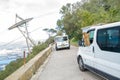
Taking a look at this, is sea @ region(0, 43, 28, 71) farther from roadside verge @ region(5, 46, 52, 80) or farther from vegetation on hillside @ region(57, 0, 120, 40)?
vegetation on hillside @ region(57, 0, 120, 40)

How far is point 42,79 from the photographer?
10.2 meters

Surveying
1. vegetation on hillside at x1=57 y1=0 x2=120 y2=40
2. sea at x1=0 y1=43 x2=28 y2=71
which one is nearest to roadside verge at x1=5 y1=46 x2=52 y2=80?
sea at x1=0 y1=43 x2=28 y2=71

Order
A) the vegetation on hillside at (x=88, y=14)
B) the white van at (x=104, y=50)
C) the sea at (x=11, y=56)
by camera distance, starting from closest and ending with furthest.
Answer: the white van at (x=104, y=50) → the sea at (x=11, y=56) → the vegetation on hillside at (x=88, y=14)

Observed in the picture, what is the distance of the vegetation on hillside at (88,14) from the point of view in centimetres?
2884

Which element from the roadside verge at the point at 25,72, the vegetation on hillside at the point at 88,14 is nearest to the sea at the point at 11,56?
the roadside verge at the point at 25,72

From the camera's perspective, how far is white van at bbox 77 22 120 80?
686cm

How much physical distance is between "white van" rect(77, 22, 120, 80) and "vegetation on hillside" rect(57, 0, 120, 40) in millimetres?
13944

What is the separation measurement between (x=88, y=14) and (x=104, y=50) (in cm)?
2577

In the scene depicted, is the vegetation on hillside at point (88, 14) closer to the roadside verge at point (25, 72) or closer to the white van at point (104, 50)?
the roadside verge at point (25, 72)

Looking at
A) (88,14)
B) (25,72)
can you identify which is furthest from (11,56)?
(25,72)

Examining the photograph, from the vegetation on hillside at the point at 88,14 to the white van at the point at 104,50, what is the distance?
13.9 m

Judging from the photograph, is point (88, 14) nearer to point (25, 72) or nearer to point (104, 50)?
point (25, 72)

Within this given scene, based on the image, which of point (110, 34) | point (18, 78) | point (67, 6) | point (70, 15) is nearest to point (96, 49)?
point (110, 34)

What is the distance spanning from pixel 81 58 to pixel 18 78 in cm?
426
